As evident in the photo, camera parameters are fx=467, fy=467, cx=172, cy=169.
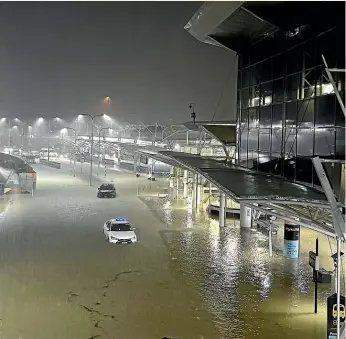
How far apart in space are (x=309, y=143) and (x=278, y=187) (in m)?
1.37

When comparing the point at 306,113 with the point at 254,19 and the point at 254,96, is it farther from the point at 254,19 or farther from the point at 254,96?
the point at 254,96

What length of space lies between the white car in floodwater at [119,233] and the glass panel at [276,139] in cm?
778

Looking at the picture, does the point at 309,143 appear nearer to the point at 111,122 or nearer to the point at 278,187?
the point at 278,187

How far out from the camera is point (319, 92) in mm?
11102

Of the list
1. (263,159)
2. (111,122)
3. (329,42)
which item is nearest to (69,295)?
(263,159)

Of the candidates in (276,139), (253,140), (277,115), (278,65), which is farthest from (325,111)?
(253,140)

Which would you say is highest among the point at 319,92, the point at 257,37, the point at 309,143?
the point at 257,37

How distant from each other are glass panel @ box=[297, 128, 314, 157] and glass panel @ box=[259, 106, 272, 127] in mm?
2264

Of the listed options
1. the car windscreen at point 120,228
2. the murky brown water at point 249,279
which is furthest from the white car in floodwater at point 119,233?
the murky brown water at point 249,279

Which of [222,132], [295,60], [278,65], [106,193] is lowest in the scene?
[106,193]

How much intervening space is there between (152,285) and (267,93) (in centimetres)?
679

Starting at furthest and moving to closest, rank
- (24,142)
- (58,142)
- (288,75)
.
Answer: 1. (58,142)
2. (24,142)
3. (288,75)

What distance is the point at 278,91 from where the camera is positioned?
13.6 m

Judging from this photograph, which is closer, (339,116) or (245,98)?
(339,116)
